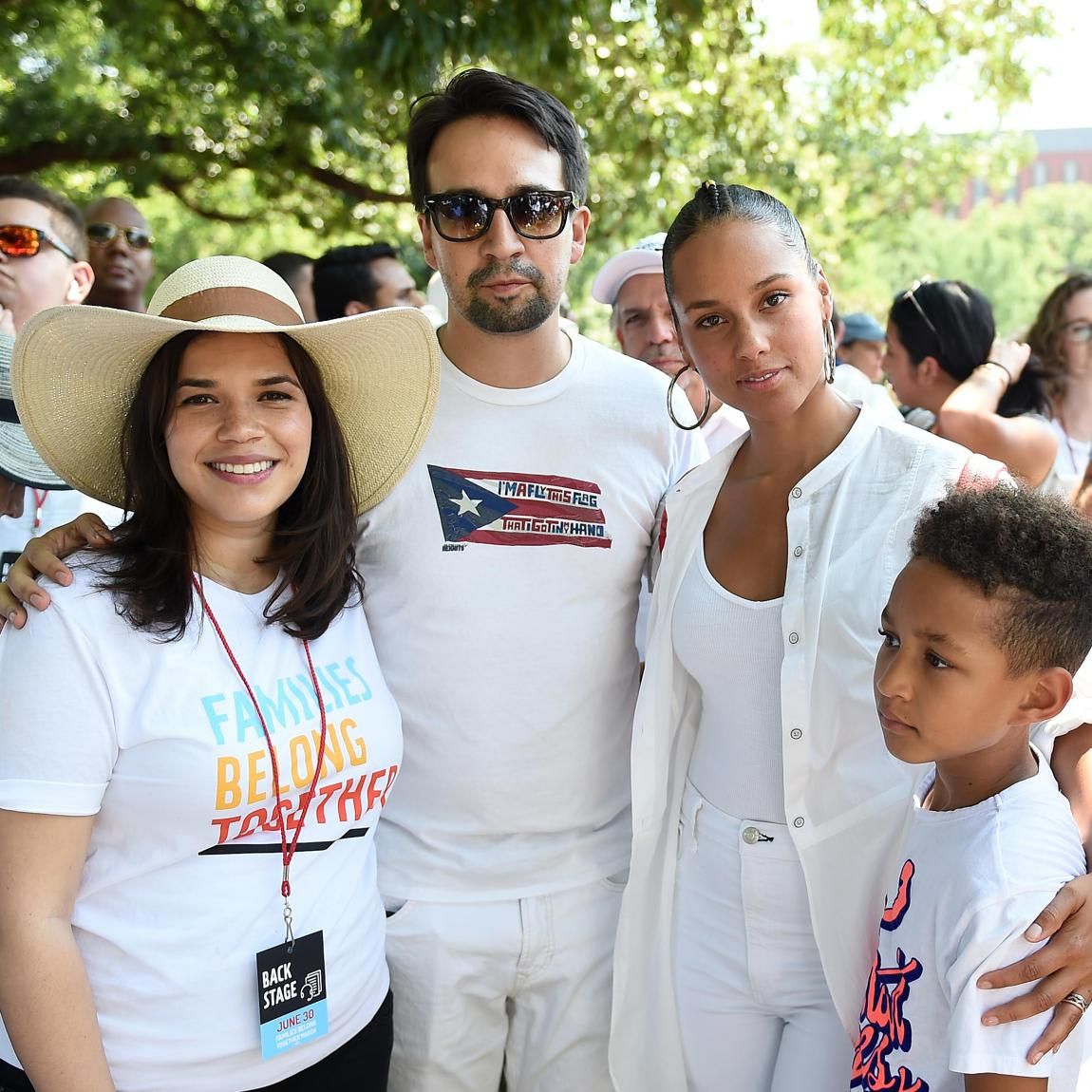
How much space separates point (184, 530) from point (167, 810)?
56 centimetres

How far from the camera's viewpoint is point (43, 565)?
6.67ft

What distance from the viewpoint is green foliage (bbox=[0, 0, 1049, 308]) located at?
8648 millimetres

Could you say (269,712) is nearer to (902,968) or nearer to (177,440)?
(177,440)

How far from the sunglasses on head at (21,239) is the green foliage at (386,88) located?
386 cm

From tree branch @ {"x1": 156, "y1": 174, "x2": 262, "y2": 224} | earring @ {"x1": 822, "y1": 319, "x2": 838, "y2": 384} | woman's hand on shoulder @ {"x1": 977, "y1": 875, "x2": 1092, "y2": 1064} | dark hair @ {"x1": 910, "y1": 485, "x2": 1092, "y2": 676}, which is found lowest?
woman's hand on shoulder @ {"x1": 977, "y1": 875, "x2": 1092, "y2": 1064}

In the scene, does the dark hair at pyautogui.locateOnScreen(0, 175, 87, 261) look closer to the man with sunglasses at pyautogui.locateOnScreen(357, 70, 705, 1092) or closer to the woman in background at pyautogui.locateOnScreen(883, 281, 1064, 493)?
the man with sunglasses at pyautogui.locateOnScreen(357, 70, 705, 1092)

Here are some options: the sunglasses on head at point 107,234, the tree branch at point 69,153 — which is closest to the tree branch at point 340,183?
the tree branch at point 69,153

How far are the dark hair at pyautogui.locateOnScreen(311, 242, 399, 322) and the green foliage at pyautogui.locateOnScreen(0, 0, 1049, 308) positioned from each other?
1.73 meters

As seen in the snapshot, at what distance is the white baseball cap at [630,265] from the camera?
161 inches

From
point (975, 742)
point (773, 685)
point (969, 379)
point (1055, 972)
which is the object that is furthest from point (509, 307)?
point (969, 379)

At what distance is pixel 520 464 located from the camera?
274cm

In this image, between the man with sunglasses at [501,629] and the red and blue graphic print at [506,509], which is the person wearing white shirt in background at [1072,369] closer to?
the man with sunglasses at [501,629]

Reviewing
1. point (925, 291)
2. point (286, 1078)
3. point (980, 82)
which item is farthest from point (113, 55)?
point (286, 1078)

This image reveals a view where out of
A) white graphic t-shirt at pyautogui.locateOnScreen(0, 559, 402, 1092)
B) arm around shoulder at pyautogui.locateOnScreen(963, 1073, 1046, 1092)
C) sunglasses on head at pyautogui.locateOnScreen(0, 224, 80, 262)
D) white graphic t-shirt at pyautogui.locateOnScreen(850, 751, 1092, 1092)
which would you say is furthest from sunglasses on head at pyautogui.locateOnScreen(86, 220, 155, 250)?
arm around shoulder at pyautogui.locateOnScreen(963, 1073, 1046, 1092)
